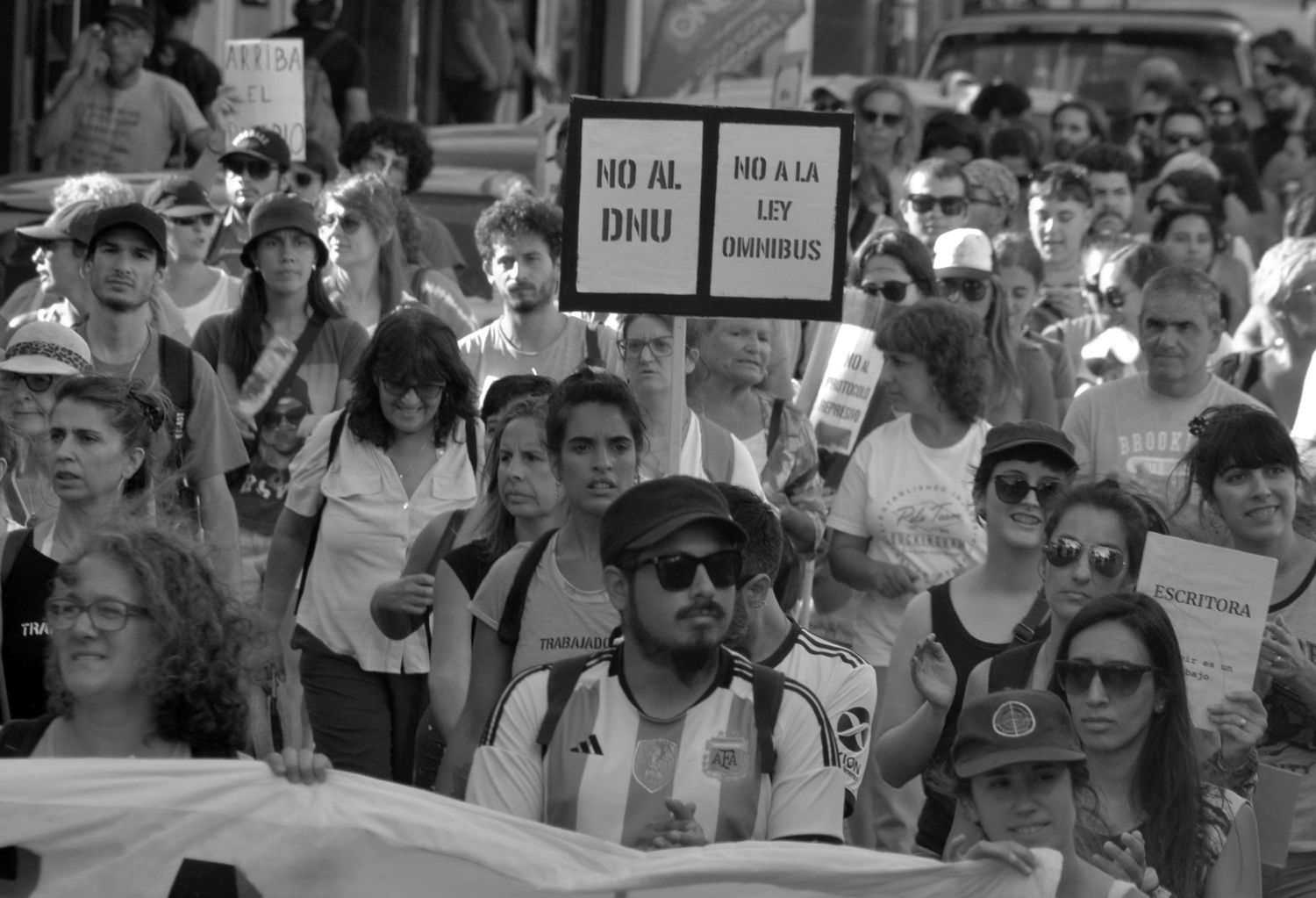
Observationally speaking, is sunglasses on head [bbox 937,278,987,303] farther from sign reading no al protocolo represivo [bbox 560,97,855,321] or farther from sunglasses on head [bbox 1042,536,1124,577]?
sunglasses on head [bbox 1042,536,1124,577]

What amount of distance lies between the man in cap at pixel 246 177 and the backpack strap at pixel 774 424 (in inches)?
132

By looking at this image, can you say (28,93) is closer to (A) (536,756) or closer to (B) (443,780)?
(B) (443,780)

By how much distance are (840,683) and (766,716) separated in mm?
1317

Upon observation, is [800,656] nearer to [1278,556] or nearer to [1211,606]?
[1211,606]

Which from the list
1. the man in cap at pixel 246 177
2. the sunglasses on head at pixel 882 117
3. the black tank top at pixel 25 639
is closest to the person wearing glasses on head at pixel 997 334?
the man in cap at pixel 246 177

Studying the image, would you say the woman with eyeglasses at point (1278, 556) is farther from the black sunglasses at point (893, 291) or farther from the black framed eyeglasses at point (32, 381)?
the black framed eyeglasses at point (32, 381)

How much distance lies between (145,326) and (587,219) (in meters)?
1.92

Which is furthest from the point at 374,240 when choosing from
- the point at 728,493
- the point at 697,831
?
the point at 697,831

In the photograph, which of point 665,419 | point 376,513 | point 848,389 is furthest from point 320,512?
point 848,389

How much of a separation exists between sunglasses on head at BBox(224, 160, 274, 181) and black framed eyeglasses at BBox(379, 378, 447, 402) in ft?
11.9

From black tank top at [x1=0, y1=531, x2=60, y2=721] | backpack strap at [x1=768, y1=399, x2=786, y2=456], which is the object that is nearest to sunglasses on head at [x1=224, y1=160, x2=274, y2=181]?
backpack strap at [x1=768, y1=399, x2=786, y2=456]

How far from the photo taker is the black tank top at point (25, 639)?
223 inches

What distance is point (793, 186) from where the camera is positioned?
6875 mm

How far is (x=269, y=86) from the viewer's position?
11.6 metres
